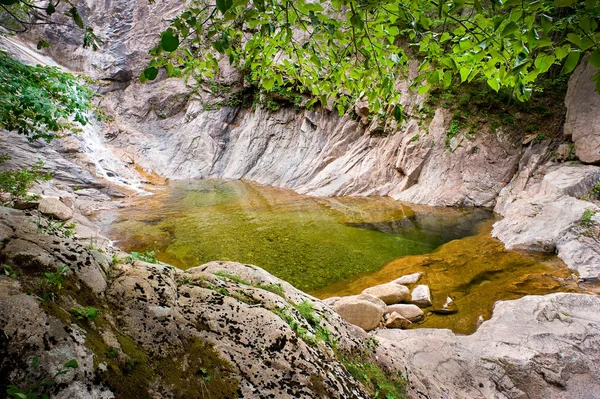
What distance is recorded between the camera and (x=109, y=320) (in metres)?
1.63

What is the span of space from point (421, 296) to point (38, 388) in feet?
17.6

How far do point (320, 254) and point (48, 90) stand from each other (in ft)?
19.6

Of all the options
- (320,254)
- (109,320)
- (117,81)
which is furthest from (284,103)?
(109,320)

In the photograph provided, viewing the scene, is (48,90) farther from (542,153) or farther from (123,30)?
(123,30)

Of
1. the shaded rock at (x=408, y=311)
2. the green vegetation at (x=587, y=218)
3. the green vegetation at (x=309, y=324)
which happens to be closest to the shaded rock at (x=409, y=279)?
the shaded rock at (x=408, y=311)

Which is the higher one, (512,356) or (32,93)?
(32,93)

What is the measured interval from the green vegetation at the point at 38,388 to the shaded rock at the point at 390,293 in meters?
4.80

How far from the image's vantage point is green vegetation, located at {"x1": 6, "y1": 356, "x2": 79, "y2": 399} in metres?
1.00

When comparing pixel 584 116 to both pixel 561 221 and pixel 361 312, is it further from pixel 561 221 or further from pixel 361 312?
pixel 361 312

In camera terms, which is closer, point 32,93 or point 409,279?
point 32,93

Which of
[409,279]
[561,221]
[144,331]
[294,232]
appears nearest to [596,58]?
[144,331]

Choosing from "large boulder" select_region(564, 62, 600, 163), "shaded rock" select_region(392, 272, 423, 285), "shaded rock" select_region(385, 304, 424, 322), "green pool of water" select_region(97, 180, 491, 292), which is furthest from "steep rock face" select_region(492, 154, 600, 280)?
"shaded rock" select_region(385, 304, 424, 322)

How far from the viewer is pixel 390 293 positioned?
5.34m

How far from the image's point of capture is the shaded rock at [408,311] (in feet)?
16.1
